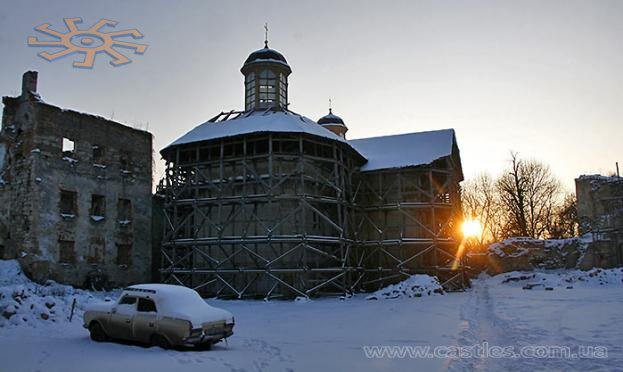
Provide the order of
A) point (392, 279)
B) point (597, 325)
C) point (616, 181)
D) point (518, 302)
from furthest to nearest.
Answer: point (616, 181) < point (392, 279) < point (518, 302) < point (597, 325)

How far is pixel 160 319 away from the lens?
1107 centimetres

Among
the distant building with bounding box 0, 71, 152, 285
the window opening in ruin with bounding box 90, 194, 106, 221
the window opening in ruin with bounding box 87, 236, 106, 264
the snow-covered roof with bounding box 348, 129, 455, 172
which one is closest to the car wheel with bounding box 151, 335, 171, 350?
the distant building with bounding box 0, 71, 152, 285

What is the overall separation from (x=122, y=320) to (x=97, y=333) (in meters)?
0.93

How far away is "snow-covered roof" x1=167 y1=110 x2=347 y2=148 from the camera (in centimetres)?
2495

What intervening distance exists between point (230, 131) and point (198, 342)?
642 inches

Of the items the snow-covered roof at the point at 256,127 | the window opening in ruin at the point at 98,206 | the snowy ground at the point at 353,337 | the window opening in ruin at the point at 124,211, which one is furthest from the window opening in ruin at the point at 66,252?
the snowy ground at the point at 353,337

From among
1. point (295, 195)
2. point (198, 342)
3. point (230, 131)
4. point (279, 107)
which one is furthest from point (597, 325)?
point (279, 107)

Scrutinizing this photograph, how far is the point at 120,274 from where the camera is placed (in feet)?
87.6

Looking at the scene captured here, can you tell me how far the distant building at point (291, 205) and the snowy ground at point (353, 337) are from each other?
11.8 feet

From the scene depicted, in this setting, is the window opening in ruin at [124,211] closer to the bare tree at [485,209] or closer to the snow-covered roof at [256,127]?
the snow-covered roof at [256,127]

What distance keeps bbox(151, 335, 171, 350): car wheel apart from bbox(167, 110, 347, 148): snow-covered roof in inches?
582

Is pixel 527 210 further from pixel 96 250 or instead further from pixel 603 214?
pixel 96 250

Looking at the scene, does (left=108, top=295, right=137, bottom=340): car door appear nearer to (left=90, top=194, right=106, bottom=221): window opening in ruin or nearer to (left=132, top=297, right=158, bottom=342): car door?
(left=132, top=297, right=158, bottom=342): car door

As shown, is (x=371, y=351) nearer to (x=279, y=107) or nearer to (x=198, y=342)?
(x=198, y=342)
